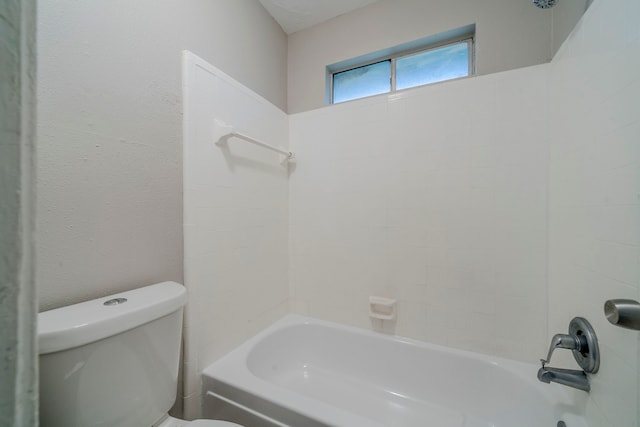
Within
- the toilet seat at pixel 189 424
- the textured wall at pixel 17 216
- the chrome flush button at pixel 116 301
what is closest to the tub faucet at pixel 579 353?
the toilet seat at pixel 189 424

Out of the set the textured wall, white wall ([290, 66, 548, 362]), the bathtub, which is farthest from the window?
the textured wall

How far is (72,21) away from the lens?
2.60 ft

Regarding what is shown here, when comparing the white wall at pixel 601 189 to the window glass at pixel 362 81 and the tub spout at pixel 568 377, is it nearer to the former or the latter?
the tub spout at pixel 568 377

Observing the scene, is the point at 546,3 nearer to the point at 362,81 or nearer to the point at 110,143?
the point at 362,81

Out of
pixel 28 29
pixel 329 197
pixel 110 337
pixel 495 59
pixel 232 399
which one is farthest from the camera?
pixel 329 197

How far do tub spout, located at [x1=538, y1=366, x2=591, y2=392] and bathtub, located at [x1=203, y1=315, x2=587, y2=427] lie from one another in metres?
0.11

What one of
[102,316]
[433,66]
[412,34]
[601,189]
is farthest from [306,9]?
[102,316]

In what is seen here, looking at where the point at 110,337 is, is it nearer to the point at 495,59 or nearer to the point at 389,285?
the point at 389,285

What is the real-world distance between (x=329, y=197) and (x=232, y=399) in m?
1.20

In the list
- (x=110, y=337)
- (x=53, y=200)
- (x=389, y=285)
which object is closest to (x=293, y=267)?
(x=389, y=285)

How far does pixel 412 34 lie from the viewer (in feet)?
5.07

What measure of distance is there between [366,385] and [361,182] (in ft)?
4.06

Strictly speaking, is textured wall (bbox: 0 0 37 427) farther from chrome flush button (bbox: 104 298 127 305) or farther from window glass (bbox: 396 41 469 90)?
window glass (bbox: 396 41 469 90)

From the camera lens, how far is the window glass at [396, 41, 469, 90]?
152 cm
